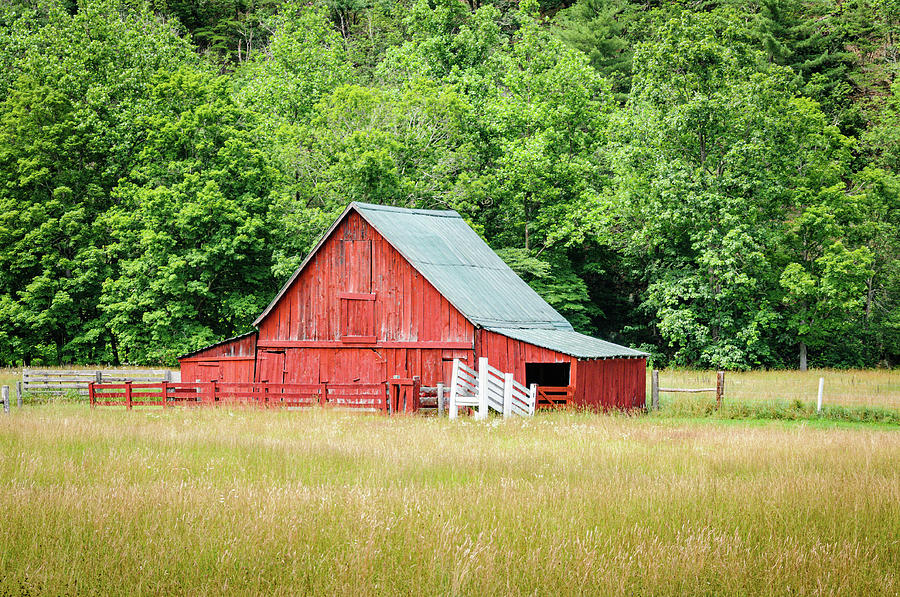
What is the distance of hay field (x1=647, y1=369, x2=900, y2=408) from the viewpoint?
31.5 m

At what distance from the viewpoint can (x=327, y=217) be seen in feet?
143

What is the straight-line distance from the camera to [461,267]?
34156 millimetres

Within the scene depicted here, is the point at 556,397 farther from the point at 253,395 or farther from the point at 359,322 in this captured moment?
the point at 253,395

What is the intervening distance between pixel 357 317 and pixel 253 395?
17.6 feet

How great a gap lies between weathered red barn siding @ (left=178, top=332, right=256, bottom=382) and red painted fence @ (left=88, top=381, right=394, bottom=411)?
11.3 feet

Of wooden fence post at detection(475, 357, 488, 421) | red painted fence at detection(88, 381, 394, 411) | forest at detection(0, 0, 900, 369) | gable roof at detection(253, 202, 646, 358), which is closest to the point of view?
wooden fence post at detection(475, 357, 488, 421)

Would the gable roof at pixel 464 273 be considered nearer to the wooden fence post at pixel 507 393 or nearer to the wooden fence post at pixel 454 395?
the wooden fence post at pixel 507 393

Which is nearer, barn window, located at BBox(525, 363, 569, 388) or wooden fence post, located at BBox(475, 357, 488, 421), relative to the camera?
wooden fence post, located at BBox(475, 357, 488, 421)

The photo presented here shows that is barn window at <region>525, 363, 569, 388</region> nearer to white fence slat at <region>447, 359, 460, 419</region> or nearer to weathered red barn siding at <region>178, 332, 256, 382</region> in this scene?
white fence slat at <region>447, 359, 460, 419</region>

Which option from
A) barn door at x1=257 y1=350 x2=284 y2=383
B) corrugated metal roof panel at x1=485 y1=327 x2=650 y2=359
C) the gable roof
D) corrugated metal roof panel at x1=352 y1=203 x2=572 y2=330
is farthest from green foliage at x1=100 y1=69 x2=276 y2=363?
Result: corrugated metal roof panel at x1=485 y1=327 x2=650 y2=359

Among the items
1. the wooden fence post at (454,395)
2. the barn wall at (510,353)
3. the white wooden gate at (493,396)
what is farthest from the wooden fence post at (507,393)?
the barn wall at (510,353)

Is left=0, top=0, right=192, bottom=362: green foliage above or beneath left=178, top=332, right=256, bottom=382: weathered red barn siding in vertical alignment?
above

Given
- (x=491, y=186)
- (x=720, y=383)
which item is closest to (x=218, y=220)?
(x=491, y=186)

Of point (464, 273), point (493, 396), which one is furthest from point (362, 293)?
point (493, 396)
